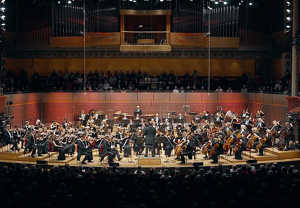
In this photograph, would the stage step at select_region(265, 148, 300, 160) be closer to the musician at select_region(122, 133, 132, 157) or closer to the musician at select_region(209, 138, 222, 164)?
the musician at select_region(209, 138, 222, 164)

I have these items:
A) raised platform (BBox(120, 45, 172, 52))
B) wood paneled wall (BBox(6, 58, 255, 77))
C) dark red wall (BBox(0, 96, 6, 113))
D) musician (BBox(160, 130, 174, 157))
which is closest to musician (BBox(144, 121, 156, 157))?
musician (BBox(160, 130, 174, 157))

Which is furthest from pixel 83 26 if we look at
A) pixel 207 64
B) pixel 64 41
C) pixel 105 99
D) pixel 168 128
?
pixel 168 128

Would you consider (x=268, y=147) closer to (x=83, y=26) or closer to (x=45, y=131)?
(x=45, y=131)

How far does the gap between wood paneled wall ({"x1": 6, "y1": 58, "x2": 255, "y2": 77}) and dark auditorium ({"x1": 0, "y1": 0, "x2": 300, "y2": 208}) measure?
48mm

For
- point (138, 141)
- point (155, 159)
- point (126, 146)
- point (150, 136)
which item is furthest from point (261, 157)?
point (126, 146)

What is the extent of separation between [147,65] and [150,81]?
195 cm

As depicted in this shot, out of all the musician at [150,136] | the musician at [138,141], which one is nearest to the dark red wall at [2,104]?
the musician at [138,141]

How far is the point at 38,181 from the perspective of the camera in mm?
6219

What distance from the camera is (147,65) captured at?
1891cm

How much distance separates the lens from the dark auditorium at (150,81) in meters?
11.1

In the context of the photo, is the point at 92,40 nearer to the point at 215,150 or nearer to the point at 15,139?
the point at 15,139

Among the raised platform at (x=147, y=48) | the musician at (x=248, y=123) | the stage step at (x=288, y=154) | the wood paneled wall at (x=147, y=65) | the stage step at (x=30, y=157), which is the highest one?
the raised platform at (x=147, y=48)

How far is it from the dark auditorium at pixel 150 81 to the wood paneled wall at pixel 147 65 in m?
0.05

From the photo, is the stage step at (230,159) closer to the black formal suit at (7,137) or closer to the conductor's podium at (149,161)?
the conductor's podium at (149,161)
